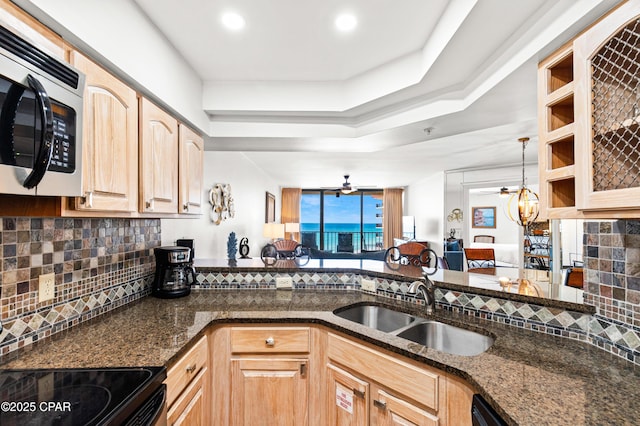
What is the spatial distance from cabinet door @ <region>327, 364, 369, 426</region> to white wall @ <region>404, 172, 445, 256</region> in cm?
553

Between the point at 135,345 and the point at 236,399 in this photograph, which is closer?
the point at 135,345

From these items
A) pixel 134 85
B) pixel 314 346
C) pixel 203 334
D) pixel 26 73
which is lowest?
pixel 314 346

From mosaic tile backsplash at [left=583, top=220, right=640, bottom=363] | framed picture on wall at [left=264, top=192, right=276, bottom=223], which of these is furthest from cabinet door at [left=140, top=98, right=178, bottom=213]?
framed picture on wall at [left=264, top=192, right=276, bottom=223]

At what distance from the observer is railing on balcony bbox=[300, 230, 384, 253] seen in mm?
10258

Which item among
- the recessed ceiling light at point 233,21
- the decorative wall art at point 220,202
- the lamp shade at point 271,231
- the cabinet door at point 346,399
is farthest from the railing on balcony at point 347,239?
the recessed ceiling light at point 233,21

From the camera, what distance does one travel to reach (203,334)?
1608 millimetres

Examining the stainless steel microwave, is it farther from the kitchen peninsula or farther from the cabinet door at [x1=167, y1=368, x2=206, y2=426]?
the cabinet door at [x1=167, y1=368, x2=206, y2=426]

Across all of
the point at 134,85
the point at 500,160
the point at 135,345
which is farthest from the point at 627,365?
the point at 500,160

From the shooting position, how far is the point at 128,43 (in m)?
1.52

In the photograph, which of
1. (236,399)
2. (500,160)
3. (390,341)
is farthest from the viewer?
(500,160)

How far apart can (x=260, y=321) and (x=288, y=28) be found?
1.67 meters

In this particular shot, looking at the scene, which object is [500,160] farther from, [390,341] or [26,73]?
[26,73]

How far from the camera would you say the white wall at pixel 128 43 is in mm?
1143

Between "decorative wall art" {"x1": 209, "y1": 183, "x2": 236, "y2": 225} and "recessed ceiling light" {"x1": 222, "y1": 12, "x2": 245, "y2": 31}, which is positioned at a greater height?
"recessed ceiling light" {"x1": 222, "y1": 12, "x2": 245, "y2": 31}
